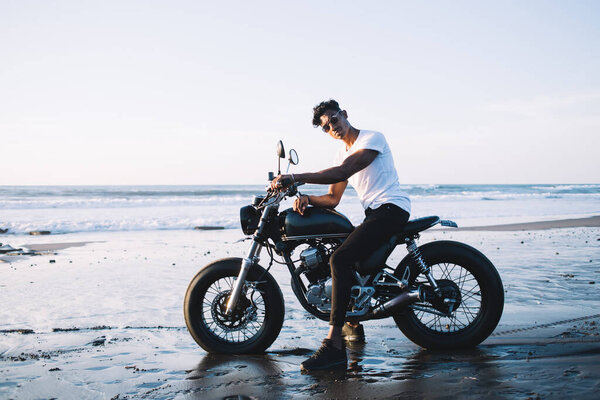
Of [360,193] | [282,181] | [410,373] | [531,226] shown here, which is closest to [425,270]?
[360,193]

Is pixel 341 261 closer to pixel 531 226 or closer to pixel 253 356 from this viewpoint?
pixel 253 356

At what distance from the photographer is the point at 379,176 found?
12.9 feet

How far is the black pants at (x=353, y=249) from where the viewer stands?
374 cm

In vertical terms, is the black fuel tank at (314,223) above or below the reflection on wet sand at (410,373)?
above

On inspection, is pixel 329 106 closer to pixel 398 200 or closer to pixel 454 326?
pixel 398 200

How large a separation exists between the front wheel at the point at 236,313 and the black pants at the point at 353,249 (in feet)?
1.75

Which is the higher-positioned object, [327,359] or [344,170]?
[344,170]

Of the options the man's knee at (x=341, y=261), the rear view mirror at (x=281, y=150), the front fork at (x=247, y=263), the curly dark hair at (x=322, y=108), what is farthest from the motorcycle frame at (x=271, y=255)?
the curly dark hair at (x=322, y=108)

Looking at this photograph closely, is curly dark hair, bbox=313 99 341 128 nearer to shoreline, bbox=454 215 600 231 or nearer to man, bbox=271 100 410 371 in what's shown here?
man, bbox=271 100 410 371

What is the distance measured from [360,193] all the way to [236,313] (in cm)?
139

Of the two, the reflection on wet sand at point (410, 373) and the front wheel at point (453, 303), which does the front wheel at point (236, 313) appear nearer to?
the reflection on wet sand at point (410, 373)

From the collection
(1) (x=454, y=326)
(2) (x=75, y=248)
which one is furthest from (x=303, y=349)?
(2) (x=75, y=248)

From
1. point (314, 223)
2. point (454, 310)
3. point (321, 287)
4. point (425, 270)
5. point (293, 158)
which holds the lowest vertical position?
point (454, 310)

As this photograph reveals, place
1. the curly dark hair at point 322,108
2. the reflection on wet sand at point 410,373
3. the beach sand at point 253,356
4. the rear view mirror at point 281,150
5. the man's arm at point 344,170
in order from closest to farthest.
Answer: the reflection on wet sand at point 410,373
the beach sand at point 253,356
the rear view mirror at point 281,150
the man's arm at point 344,170
the curly dark hair at point 322,108
